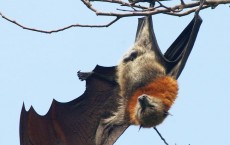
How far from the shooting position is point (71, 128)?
12398 millimetres

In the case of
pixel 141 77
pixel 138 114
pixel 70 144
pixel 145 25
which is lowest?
pixel 70 144

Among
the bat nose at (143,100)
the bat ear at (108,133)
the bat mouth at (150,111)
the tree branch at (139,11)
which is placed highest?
the tree branch at (139,11)

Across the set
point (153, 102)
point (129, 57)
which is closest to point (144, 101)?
point (153, 102)

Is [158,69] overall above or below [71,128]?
above

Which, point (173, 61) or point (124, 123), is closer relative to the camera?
point (173, 61)

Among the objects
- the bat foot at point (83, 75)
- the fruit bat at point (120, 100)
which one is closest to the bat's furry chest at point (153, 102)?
the fruit bat at point (120, 100)

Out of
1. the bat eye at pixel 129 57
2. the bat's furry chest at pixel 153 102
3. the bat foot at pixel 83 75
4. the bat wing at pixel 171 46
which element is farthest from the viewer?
the bat foot at pixel 83 75

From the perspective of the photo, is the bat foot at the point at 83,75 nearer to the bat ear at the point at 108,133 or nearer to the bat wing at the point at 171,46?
the bat ear at the point at 108,133

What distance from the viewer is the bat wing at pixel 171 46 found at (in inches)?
408

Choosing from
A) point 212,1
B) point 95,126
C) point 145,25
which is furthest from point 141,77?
point 212,1

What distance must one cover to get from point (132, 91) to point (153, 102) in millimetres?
645

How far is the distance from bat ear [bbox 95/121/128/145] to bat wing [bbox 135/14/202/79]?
1845 millimetres

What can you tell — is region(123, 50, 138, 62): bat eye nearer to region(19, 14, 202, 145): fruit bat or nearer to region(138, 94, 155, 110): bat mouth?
region(19, 14, 202, 145): fruit bat

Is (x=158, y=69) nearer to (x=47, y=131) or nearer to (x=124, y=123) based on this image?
(x=124, y=123)
